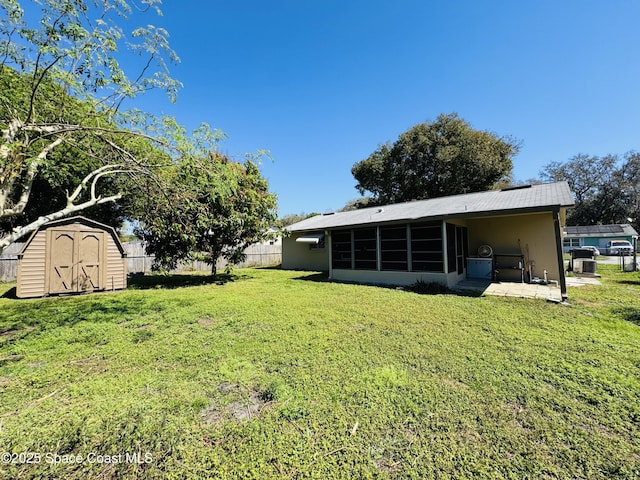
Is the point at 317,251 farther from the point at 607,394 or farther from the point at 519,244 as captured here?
the point at 607,394

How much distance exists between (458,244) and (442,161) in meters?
14.7

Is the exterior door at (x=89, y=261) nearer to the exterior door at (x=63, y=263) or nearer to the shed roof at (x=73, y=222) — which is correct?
the exterior door at (x=63, y=263)

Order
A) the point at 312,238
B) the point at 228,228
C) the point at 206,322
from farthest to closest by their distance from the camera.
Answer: the point at 312,238
the point at 228,228
the point at 206,322

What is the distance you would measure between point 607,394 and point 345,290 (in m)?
6.14

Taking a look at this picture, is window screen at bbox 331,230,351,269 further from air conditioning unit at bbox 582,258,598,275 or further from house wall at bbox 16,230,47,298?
air conditioning unit at bbox 582,258,598,275

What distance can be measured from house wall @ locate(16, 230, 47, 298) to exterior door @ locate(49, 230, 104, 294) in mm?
174

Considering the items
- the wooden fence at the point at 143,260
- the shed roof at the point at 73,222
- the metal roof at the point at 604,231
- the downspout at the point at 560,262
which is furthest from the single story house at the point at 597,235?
the shed roof at the point at 73,222

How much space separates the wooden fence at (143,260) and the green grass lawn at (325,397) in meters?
3.13

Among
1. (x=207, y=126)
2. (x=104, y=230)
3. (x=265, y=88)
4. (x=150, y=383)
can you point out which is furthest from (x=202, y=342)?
(x=265, y=88)

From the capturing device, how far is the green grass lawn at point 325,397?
186cm

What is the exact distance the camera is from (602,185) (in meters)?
34.1

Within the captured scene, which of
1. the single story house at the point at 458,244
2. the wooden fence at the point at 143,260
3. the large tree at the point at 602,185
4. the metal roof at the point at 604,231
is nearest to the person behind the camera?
the single story house at the point at 458,244

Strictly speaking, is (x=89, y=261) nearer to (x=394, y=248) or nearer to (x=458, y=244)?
(x=394, y=248)

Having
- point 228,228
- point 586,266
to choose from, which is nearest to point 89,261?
point 228,228
